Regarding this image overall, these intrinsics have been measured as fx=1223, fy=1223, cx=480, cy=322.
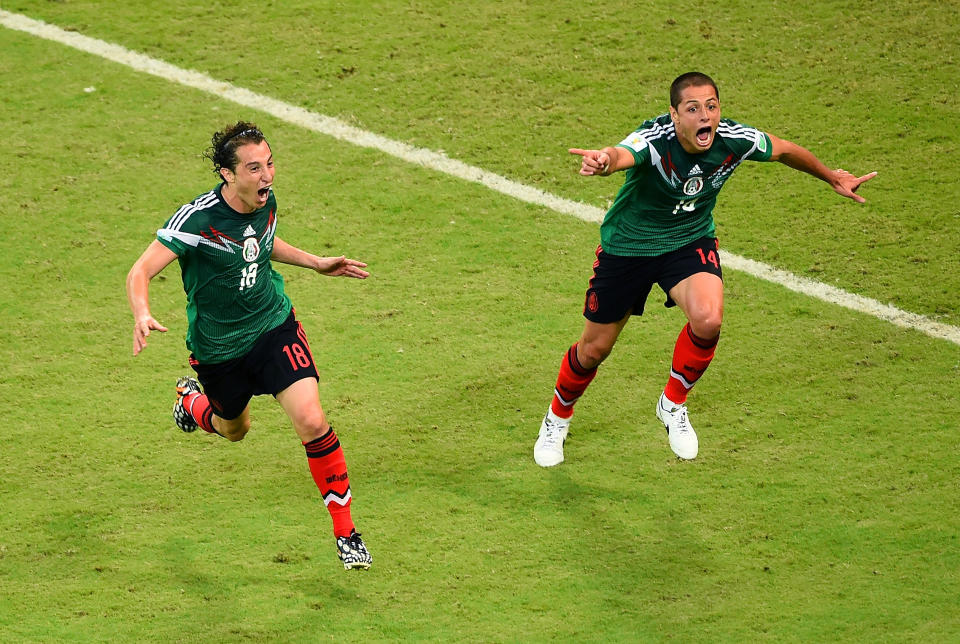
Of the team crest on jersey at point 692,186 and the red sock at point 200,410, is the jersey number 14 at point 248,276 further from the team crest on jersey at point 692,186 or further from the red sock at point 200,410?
the team crest on jersey at point 692,186

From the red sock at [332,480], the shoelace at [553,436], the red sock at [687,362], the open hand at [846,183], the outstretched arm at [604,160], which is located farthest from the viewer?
the shoelace at [553,436]

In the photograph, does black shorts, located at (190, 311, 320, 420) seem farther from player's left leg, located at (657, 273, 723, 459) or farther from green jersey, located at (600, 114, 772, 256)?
player's left leg, located at (657, 273, 723, 459)

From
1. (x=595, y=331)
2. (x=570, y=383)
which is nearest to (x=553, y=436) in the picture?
(x=570, y=383)

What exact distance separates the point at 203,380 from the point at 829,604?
10.4 ft

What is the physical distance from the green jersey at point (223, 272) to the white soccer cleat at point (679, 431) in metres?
2.06

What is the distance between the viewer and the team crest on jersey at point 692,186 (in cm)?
602

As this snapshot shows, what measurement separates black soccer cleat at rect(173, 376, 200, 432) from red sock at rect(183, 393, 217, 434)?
34 millimetres

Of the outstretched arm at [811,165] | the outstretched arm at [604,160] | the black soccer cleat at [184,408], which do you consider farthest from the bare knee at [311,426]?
the outstretched arm at [811,165]

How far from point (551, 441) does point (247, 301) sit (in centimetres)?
186

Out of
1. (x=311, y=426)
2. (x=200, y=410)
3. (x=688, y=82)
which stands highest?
(x=688, y=82)

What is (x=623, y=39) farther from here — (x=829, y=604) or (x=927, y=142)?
(x=829, y=604)

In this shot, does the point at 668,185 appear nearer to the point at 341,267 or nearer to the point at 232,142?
the point at 341,267

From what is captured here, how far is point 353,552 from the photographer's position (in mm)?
5609

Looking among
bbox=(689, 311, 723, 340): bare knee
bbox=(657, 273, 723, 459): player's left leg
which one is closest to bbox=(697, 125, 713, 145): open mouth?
bbox=(657, 273, 723, 459): player's left leg
